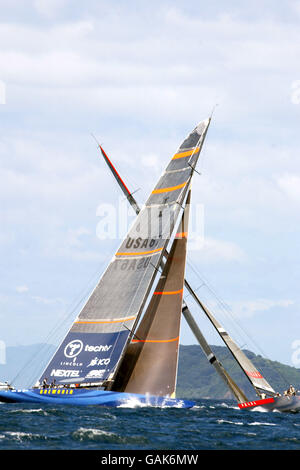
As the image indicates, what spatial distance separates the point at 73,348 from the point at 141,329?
12.8 ft

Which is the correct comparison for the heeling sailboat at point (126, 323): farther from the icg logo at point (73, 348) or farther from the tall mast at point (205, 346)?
the tall mast at point (205, 346)

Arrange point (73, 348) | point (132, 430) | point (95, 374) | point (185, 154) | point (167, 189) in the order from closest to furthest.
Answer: point (132, 430), point (95, 374), point (73, 348), point (167, 189), point (185, 154)

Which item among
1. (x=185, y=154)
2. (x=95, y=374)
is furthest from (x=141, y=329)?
(x=185, y=154)

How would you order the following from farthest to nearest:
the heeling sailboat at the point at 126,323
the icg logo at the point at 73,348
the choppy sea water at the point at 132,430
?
the icg logo at the point at 73,348 → the heeling sailboat at the point at 126,323 → the choppy sea water at the point at 132,430

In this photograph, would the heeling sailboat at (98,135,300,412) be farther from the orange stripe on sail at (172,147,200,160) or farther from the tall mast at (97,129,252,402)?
the orange stripe on sail at (172,147,200,160)

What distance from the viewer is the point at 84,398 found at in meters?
34.8

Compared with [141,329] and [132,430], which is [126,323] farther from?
[132,430]

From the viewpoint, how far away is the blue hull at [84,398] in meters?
34.8

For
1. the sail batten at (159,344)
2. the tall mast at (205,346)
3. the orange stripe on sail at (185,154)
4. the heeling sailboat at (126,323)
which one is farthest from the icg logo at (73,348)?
the orange stripe on sail at (185,154)

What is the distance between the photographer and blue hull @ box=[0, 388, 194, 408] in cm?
3484

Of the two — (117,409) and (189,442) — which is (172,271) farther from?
(189,442)

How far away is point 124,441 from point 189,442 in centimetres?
223

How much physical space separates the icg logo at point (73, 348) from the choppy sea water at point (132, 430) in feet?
10.5

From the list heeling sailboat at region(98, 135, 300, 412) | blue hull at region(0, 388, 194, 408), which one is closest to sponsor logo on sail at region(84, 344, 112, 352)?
blue hull at region(0, 388, 194, 408)
